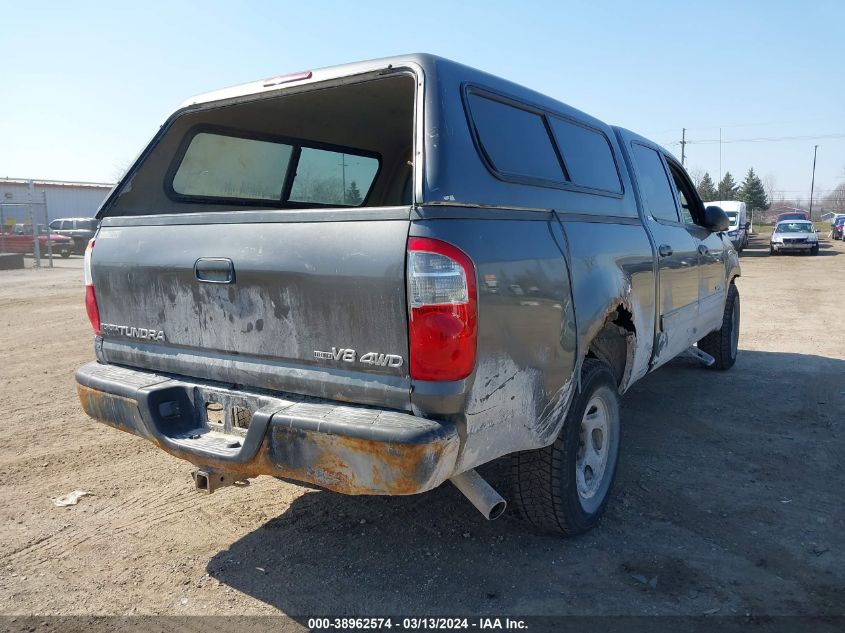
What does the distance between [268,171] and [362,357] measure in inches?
95.6

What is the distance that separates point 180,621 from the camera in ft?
9.18

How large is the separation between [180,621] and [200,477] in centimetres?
58

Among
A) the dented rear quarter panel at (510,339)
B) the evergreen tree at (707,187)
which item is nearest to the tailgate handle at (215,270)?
the dented rear quarter panel at (510,339)

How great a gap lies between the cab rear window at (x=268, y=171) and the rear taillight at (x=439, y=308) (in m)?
2.21

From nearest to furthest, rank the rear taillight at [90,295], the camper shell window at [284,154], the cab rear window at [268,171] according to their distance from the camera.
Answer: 1. the rear taillight at [90,295]
2. the camper shell window at [284,154]
3. the cab rear window at [268,171]

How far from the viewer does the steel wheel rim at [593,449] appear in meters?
3.52

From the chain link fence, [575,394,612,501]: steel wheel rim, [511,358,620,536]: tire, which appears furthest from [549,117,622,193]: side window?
the chain link fence

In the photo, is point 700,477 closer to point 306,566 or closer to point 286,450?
point 306,566

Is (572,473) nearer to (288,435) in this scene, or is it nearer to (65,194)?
(288,435)

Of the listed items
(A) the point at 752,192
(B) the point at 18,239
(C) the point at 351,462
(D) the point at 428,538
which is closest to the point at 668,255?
(D) the point at 428,538

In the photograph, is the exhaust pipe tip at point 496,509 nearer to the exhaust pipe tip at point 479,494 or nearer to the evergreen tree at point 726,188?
the exhaust pipe tip at point 479,494

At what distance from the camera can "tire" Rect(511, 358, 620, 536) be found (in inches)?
125

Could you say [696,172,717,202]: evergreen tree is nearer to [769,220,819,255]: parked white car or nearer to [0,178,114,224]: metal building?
[769,220,819,255]: parked white car

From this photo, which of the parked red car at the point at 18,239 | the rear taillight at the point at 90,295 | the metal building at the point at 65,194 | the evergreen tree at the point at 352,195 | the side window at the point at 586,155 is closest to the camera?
the rear taillight at the point at 90,295
